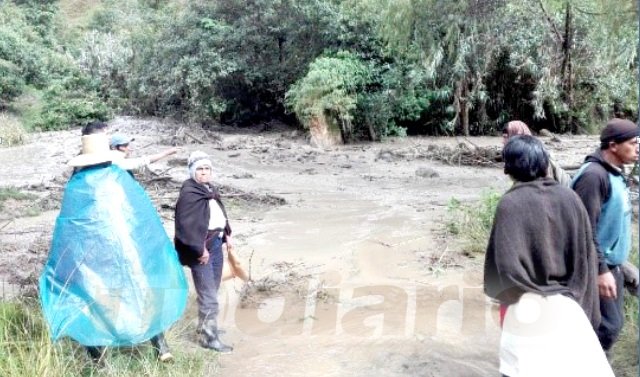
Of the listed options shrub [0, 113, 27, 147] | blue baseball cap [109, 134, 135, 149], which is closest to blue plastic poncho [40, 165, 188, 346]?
blue baseball cap [109, 134, 135, 149]

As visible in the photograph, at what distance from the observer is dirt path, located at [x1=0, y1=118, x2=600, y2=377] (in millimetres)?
4453

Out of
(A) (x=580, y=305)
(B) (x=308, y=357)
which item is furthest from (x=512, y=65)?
(A) (x=580, y=305)

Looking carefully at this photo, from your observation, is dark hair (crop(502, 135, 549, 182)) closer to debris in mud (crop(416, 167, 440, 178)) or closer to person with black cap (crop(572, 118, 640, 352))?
person with black cap (crop(572, 118, 640, 352))

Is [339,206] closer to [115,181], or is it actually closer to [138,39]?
[115,181]

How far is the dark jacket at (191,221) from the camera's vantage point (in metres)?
4.29

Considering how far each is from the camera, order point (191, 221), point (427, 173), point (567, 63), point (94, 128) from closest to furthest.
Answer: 1. point (94, 128)
2. point (191, 221)
3. point (427, 173)
4. point (567, 63)

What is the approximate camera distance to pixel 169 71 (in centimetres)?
1983

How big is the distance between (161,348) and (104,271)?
62 cm

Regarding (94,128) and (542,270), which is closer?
(542,270)

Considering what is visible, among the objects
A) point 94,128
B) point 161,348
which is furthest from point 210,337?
point 94,128

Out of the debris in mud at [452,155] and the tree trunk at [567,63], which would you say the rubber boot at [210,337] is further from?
the debris in mud at [452,155]

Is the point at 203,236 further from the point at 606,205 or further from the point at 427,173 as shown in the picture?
the point at 427,173

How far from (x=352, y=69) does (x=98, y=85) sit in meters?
11.0

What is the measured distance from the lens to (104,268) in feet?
12.2
